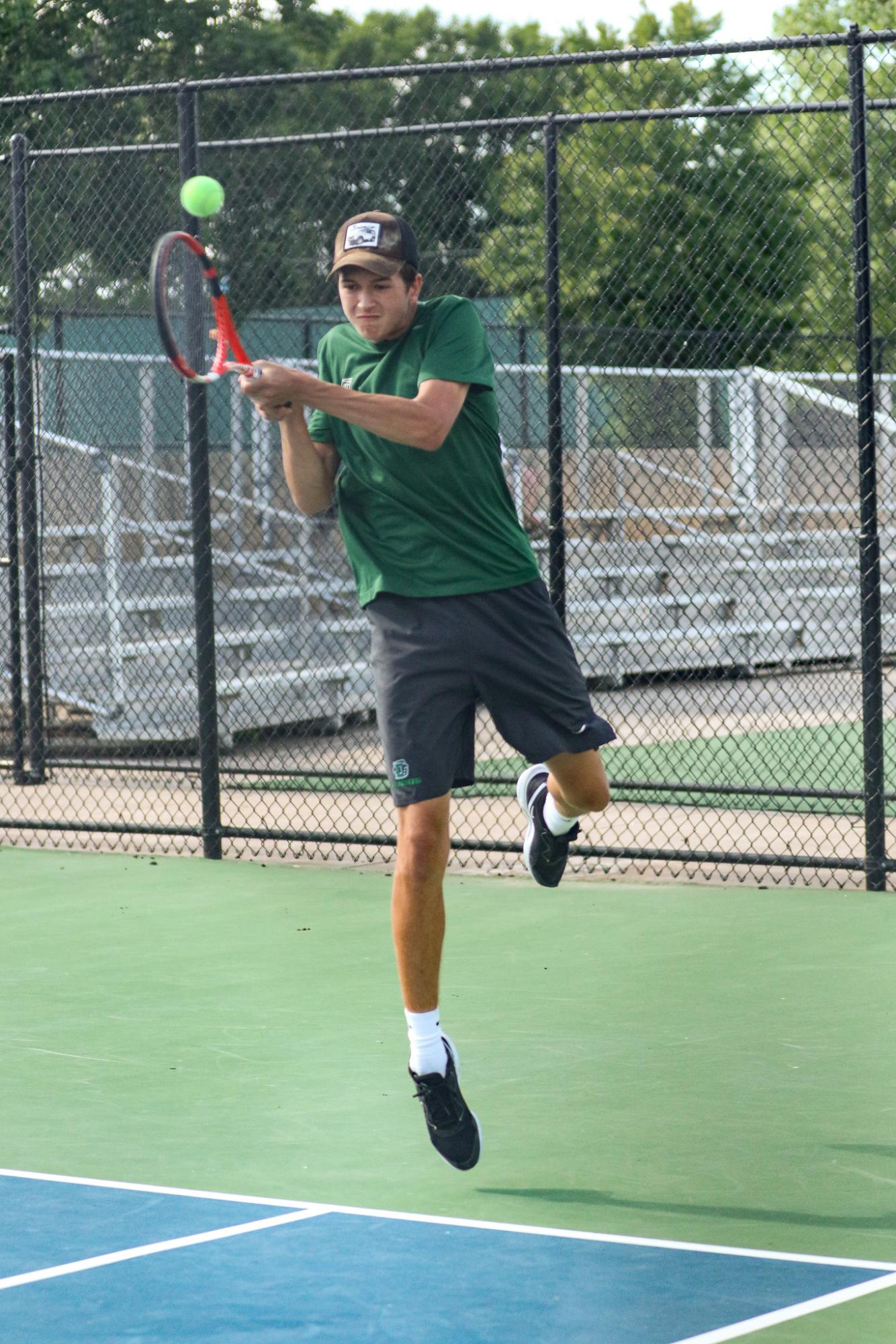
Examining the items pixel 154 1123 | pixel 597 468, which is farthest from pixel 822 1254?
pixel 597 468

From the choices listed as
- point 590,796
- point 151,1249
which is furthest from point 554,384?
point 151,1249

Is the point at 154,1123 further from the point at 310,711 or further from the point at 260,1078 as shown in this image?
the point at 310,711

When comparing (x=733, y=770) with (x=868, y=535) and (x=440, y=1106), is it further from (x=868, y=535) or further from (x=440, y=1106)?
(x=440, y=1106)

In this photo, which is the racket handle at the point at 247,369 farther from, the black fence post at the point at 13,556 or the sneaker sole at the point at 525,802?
the black fence post at the point at 13,556

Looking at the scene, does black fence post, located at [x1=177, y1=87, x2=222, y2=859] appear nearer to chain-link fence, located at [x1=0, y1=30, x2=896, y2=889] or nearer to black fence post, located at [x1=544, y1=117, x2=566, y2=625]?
chain-link fence, located at [x1=0, y1=30, x2=896, y2=889]

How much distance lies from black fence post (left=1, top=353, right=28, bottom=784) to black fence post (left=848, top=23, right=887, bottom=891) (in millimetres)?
4148

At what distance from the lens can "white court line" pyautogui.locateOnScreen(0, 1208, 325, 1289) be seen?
358cm

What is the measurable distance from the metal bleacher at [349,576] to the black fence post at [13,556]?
3.45 ft

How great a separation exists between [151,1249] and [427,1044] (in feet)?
2.35

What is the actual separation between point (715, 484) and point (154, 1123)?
12.7 metres

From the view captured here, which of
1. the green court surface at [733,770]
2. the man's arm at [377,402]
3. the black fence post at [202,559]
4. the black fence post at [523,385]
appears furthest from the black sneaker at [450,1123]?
the black fence post at [523,385]

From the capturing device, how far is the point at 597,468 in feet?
52.6

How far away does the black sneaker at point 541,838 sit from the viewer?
16.6 ft

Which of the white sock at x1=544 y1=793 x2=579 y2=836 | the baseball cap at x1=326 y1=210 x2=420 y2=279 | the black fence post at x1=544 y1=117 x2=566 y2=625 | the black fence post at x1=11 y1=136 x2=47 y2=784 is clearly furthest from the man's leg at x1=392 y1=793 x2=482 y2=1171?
the black fence post at x1=11 y1=136 x2=47 y2=784
